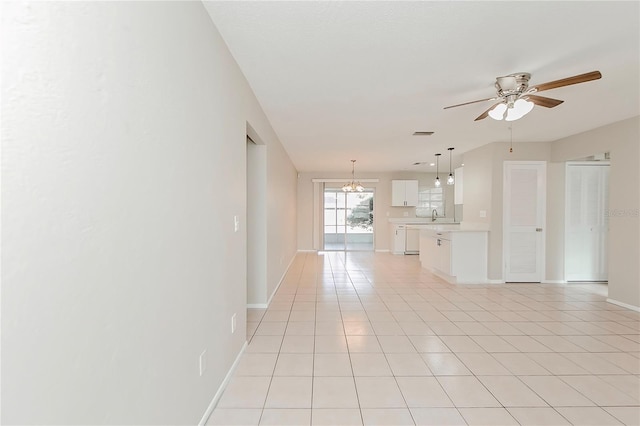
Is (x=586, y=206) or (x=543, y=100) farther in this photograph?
(x=586, y=206)

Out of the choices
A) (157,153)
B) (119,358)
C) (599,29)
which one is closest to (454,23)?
(599,29)

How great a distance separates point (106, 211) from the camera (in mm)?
982

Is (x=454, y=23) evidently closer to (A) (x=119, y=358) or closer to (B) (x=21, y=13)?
(B) (x=21, y=13)

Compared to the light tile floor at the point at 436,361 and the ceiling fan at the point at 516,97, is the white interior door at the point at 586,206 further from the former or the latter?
the ceiling fan at the point at 516,97

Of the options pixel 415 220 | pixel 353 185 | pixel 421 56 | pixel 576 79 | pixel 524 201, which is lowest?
pixel 415 220

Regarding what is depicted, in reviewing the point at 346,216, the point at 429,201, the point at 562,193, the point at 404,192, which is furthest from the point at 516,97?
the point at 429,201

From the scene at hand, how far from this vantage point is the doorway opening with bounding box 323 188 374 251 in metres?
9.59

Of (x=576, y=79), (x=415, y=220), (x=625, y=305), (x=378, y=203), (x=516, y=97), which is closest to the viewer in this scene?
(x=576, y=79)

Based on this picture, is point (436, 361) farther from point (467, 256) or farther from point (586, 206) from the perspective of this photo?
point (586, 206)

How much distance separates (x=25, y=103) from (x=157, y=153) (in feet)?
1.96

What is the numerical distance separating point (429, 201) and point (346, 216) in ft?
8.85

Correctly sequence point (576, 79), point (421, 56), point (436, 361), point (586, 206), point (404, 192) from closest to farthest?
1. point (576, 79)
2. point (421, 56)
3. point (436, 361)
4. point (586, 206)
5. point (404, 192)

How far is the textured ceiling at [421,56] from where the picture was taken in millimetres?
1908

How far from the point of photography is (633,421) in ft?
6.29
